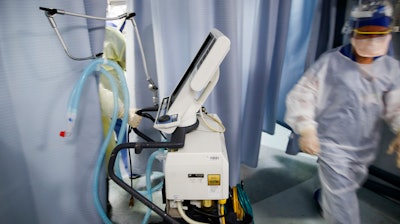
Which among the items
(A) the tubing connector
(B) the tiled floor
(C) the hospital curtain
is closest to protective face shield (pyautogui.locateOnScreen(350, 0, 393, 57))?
(C) the hospital curtain

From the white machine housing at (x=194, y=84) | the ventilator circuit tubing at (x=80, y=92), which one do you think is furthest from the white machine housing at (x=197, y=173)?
the ventilator circuit tubing at (x=80, y=92)

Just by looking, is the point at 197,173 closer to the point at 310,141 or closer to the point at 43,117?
the point at 310,141

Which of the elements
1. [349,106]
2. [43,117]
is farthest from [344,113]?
[43,117]

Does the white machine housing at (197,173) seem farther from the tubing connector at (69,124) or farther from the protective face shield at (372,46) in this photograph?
the protective face shield at (372,46)

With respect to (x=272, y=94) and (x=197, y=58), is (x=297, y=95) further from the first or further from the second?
(x=272, y=94)

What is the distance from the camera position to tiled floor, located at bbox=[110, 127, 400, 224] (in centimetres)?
148

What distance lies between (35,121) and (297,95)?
117cm

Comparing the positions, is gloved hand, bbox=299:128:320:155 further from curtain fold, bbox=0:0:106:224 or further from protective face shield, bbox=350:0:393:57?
curtain fold, bbox=0:0:106:224

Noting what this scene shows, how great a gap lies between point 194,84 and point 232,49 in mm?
652

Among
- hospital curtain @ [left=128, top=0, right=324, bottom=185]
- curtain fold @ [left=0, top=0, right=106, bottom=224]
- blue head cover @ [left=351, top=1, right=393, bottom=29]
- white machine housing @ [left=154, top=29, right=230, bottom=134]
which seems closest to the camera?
white machine housing @ [left=154, top=29, right=230, bottom=134]

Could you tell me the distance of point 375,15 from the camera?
1086mm

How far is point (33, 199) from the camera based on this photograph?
1.07m

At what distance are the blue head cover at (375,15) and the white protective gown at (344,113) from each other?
17 cm

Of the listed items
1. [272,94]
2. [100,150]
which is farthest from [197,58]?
[272,94]
